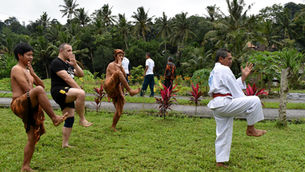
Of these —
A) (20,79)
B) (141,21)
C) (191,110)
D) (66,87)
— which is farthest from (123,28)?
(20,79)

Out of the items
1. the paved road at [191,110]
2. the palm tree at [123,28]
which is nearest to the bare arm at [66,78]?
the paved road at [191,110]

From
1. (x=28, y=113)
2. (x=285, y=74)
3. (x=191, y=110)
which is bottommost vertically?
(x=191, y=110)

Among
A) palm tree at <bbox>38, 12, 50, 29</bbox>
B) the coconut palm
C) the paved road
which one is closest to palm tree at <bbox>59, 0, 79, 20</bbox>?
palm tree at <bbox>38, 12, 50, 29</bbox>

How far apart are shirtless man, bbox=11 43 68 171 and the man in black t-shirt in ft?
1.75

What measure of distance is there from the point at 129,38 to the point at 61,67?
3747 cm

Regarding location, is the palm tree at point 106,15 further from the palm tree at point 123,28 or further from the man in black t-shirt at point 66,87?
the man in black t-shirt at point 66,87

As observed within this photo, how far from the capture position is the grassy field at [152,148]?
359 cm

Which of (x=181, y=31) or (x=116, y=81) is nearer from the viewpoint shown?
(x=116, y=81)

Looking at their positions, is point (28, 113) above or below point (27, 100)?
below

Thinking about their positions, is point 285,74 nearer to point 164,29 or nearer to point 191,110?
point 191,110

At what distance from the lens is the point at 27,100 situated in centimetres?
307

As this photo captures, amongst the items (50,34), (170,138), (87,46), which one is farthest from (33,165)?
(50,34)

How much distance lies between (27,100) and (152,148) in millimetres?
2301

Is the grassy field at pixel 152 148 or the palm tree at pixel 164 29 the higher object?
the palm tree at pixel 164 29
